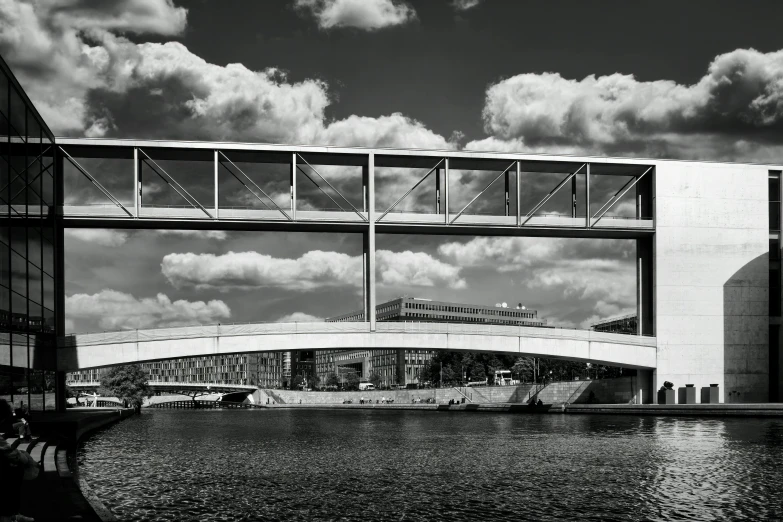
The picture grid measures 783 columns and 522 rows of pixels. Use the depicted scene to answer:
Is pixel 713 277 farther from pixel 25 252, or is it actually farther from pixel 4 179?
pixel 4 179

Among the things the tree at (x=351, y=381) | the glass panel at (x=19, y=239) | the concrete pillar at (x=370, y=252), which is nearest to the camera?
the glass panel at (x=19, y=239)

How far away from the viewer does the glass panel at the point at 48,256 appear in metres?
43.2

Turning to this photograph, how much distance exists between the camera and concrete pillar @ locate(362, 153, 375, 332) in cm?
5384

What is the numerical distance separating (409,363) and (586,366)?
6334 centimetres

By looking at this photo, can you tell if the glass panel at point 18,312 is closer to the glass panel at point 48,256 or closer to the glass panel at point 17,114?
the glass panel at point 48,256

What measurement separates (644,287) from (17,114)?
41.4m

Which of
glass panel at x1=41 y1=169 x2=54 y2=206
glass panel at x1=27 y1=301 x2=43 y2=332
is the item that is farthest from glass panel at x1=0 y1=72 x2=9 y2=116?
glass panel at x1=41 y1=169 x2=54 y2=206

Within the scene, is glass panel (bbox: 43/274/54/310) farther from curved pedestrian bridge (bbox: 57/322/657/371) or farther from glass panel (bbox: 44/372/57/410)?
curved pedestrian bridge (bbox: 57/322/657/371)

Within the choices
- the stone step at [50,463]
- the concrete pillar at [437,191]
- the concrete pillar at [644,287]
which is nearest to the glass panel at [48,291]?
the stone step at [50,463]

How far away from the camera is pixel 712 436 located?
117 ft

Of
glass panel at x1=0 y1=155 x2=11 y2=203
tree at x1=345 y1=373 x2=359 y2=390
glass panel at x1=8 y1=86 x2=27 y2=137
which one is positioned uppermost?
glass panel at x1=8 y1=86 x2=27 y2=137

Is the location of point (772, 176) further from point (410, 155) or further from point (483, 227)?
point (410, 155)

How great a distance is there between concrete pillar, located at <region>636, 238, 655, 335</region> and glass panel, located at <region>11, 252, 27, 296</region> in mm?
39805

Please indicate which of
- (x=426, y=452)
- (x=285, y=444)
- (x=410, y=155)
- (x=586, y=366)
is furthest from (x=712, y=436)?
(x=586, y=366)
